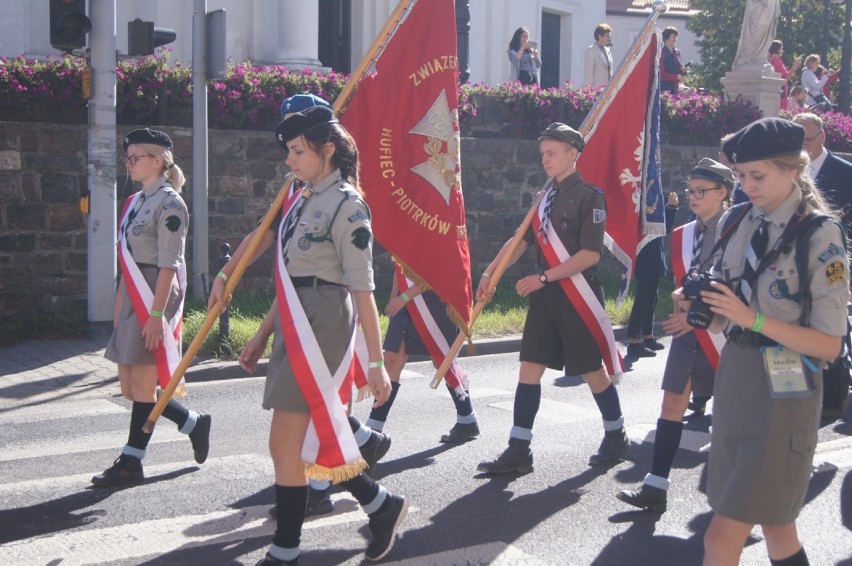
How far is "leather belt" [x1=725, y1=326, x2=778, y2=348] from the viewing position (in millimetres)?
3737

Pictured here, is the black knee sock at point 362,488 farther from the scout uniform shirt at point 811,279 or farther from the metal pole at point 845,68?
the metal pole at point 845,68

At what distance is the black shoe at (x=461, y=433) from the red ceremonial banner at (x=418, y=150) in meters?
1.20

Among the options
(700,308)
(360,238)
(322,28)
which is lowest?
(700,308)

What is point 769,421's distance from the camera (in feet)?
12.1

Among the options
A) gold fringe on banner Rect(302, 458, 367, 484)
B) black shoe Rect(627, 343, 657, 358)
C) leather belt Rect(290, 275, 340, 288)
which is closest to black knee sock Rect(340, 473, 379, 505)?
gold fringe on banner Rect(302, 458, 367, 484)

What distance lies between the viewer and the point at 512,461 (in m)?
6.31

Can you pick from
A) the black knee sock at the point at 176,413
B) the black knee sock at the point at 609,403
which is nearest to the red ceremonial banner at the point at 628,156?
the black knee sock at the point at 609,403

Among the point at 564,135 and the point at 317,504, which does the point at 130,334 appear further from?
the point at 564,135

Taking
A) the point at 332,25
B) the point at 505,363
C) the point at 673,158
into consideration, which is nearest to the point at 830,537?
the point at 505,363

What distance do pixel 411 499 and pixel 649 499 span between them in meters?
1.23

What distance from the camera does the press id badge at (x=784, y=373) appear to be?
3.69m

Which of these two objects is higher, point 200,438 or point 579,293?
point 579,293

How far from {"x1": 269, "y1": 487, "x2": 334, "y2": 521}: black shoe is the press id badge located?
2.58m

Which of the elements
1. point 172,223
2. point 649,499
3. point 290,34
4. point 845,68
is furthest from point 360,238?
point 845,68
